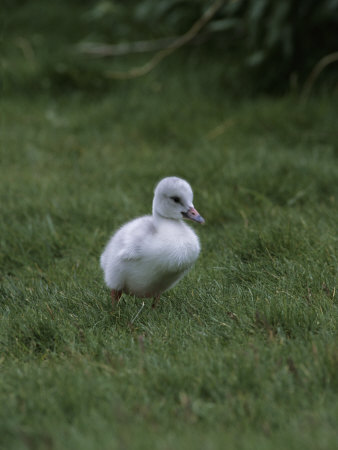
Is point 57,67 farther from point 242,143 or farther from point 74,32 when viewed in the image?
point 242,143

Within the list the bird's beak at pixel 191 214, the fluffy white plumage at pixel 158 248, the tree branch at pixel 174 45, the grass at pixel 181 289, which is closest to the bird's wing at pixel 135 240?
the fluffy white plumage at pixel 158 248

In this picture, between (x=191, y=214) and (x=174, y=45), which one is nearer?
(x=191, y=214)

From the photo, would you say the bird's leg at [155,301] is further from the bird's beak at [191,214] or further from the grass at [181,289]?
the bird's beak at [191,214]

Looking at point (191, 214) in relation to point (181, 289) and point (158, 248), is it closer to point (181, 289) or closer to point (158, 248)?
point (158, 248)

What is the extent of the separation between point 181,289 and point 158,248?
62cm

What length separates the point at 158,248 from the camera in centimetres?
374

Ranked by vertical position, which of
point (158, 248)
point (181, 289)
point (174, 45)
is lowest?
point (181, 289)

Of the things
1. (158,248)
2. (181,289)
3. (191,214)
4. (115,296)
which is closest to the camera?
(158,248)

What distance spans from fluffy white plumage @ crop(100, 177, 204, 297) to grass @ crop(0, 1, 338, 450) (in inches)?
7.2

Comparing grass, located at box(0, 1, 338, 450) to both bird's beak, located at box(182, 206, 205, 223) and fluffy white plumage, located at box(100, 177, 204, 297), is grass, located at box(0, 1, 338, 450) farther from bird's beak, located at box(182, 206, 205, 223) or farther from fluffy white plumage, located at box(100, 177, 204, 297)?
bird's beak, located at box(182, 206, 205, 223)

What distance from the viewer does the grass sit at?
2719 mm

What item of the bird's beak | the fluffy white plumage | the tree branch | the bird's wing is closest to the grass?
the fluffy white plumage

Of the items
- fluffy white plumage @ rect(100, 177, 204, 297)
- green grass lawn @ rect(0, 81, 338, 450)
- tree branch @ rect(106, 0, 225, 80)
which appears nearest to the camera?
green grass lawn @ rect(0, 81, 338, 450)

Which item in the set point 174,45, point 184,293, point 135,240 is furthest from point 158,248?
point 174,45
